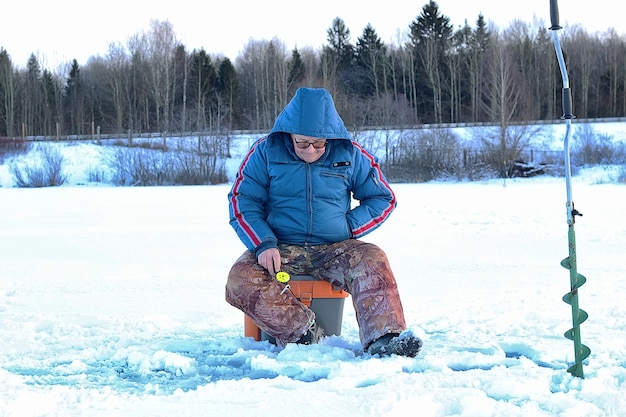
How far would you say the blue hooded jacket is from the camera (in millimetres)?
2934

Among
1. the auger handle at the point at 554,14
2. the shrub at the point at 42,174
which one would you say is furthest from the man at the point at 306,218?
the shrub at the point at 42,174

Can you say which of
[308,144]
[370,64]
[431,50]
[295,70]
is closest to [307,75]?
[295,70]

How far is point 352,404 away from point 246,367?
0.65 m

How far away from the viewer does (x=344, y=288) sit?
115 inches

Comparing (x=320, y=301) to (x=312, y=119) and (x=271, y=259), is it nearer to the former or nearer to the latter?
(x=271, y=259)

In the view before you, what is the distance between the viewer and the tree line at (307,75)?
39.2 m

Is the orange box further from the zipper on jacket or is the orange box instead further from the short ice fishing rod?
the short ice fishing rod

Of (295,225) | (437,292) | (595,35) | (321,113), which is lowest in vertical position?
(437,292)

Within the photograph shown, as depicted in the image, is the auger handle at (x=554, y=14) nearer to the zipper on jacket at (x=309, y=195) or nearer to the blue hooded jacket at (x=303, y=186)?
the blue hooded jacket at (x=303, y=186)

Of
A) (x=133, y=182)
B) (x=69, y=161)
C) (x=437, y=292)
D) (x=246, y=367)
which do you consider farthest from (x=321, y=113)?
(x=69, y=161)

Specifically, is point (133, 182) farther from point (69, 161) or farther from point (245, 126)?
point (245, 126)

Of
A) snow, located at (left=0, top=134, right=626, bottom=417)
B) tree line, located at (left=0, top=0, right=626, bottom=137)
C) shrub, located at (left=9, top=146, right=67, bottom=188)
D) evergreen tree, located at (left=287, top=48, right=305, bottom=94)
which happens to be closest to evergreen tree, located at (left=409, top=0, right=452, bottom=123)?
tree line, located at (left=0, top=0, right=626, bottom=137)

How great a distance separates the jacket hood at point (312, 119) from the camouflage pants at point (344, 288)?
1.64ft

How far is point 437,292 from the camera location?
14.2ft
